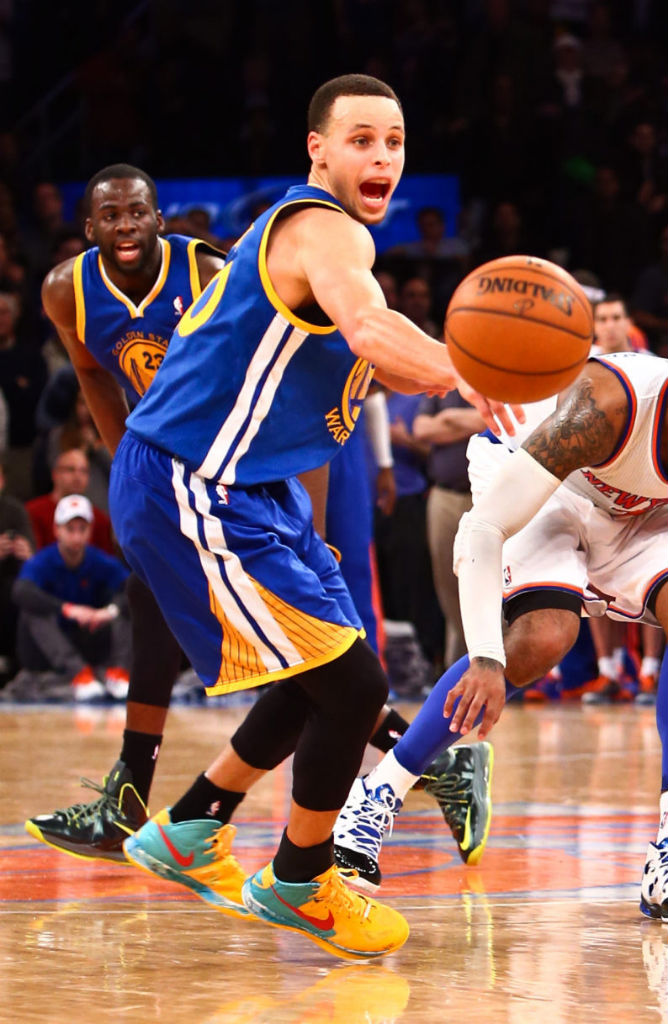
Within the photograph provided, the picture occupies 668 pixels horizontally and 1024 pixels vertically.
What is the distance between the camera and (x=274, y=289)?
3.23m

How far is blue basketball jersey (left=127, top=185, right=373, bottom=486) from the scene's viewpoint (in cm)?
325

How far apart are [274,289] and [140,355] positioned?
4.89 ft

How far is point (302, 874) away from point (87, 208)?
2.39 m

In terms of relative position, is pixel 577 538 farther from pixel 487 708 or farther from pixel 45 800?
pixel 45 800

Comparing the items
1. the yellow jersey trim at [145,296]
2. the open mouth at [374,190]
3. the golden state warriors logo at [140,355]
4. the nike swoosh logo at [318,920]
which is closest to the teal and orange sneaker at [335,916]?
the nike swoosh logo at [318,920]

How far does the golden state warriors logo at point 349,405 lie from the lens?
3.38m

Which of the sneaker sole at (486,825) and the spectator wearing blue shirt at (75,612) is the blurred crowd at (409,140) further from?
the sneaker sole at (486,825)

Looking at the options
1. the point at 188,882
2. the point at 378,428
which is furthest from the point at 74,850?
the point at 378,428

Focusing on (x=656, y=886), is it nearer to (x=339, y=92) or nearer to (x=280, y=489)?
(x=280, y=489)

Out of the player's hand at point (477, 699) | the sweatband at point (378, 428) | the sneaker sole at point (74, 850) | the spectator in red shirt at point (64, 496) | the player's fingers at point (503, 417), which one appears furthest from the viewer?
the spectator in red shirt at point (64, 496)

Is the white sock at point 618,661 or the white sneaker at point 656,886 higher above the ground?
the white sneaker at point 656,886

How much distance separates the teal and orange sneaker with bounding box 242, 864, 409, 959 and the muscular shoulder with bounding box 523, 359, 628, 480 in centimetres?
113

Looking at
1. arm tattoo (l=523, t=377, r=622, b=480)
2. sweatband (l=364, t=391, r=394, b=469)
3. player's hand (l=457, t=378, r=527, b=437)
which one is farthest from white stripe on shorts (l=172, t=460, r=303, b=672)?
sweatband (l=364, t=391, r=394, b=469)


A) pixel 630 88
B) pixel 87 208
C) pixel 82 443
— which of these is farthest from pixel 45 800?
pixel 630 88
